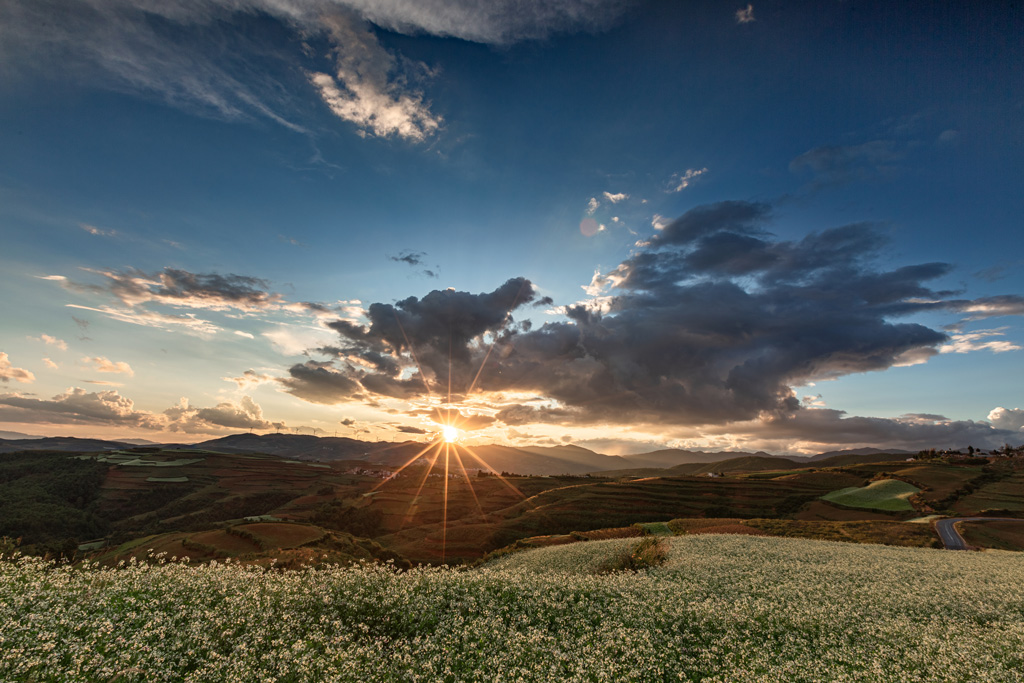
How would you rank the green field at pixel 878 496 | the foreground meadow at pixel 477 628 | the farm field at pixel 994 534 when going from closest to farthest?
the foreground meadow at pixel 477 628 < the farm field at pixel 994 534 < the green field at pixel 878 496

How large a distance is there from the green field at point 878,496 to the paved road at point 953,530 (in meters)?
13.3

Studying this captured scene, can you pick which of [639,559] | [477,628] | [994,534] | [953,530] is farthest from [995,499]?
[477,628]

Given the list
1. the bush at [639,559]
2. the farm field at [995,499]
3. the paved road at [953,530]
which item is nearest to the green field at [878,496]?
the farm field at [995,499]

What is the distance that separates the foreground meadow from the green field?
8674 cm

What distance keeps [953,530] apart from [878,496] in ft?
126

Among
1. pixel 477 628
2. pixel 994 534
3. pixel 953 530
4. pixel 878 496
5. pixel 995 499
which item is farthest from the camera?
pixel 878 496

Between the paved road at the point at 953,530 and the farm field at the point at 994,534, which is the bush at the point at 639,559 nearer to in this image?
the paved road at the point at 953,530

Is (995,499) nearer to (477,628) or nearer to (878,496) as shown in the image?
(878,496)

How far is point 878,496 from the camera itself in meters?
94.3

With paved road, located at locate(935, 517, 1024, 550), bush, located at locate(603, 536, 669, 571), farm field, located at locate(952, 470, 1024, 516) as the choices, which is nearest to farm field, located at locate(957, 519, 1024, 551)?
paved road, located at locate(935, 517, 1024, 550)

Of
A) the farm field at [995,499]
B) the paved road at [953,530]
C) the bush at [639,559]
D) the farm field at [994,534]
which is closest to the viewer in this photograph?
the bush at [639,559]

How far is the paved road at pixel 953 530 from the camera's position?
52.4 m

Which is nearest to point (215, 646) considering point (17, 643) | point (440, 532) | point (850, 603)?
point (17, 643)

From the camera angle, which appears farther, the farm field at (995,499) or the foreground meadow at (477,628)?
the farm field at (995,499)
